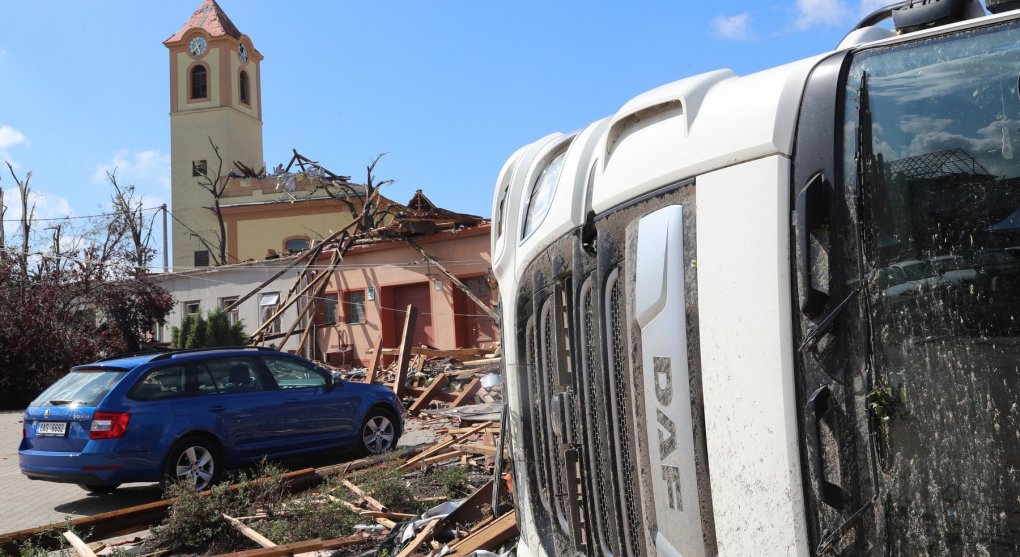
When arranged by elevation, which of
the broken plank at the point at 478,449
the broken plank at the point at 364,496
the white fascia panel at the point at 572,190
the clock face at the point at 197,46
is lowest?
the broken plank at the point at 364,496

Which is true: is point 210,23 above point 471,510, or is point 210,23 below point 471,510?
above

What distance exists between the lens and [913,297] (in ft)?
6.84

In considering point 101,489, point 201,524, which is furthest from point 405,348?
point 201,524

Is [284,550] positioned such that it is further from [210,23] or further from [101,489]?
[210,23]

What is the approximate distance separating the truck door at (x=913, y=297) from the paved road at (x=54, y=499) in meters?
9.01

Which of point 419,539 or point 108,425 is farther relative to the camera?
point 108,425

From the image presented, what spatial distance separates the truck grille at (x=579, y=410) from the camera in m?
2.95

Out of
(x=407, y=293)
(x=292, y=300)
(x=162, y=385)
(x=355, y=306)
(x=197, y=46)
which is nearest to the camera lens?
(x=162, y=385)

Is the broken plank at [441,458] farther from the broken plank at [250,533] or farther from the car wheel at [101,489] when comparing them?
the car wheel at [101,489]

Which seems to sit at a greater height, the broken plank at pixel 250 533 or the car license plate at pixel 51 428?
the car license plate at pixel 51 428

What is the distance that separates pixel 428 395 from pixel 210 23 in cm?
3922

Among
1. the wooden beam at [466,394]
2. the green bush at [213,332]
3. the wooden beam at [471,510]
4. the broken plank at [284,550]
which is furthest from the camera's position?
the green bush at [213,332]

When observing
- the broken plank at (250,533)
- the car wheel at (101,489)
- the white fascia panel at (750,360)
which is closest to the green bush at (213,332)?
the car wheel at (101,489)

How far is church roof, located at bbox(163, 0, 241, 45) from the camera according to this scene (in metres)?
49.8
